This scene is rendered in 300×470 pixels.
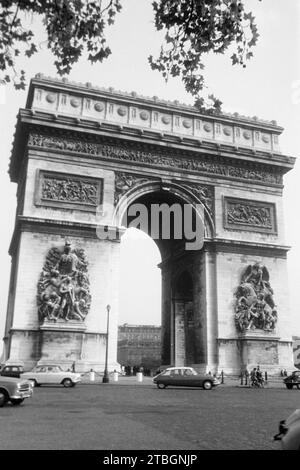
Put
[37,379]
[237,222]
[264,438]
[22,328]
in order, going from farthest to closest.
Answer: [237,222] < [22,328] < [37,379] < [264,438]

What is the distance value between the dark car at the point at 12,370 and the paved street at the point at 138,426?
9.79 m

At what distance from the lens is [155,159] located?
33.2 metres

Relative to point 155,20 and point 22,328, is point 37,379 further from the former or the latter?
point 155,20

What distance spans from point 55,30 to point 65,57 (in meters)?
0.53

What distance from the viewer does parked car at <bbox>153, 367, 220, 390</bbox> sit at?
24.9 m

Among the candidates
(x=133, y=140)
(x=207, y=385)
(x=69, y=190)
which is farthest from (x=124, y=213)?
(x=207, y=385)

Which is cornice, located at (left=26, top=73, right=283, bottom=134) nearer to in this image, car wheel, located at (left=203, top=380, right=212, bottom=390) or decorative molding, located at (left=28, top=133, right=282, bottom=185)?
decorative molding, located at (left=28, top=133, right=282, bottom=185)

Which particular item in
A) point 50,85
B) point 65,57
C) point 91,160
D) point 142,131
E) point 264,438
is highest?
point 50,85

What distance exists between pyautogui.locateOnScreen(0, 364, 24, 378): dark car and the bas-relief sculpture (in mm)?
13172

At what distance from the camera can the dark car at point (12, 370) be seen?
81.1 feet

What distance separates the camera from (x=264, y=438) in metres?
8.77

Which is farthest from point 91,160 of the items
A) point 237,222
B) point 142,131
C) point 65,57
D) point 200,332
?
point 65,57

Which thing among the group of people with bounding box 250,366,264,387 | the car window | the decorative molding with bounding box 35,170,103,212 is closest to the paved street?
the car window

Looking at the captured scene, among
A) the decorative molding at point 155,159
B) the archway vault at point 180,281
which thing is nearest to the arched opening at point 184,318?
the archway vault at point 180,281
